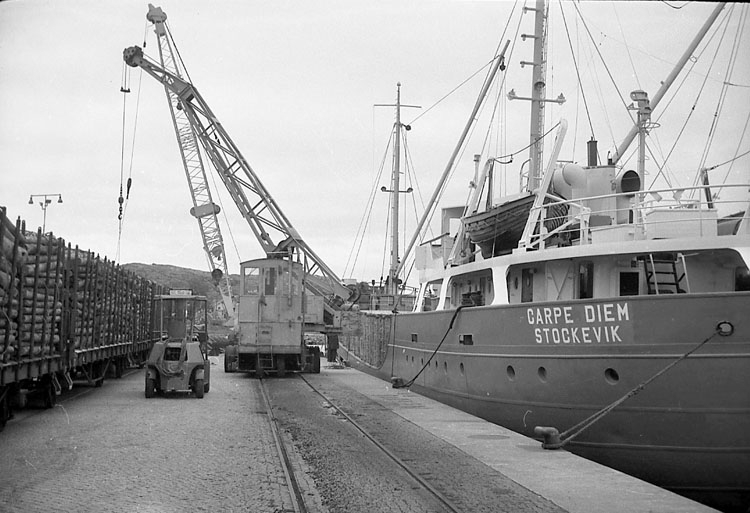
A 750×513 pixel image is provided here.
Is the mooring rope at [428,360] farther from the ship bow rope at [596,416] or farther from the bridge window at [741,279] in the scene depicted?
the bridge window at [741,279]

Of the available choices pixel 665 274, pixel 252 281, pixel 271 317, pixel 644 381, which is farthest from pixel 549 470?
pixel 252 281

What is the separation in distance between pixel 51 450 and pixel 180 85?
1424 inches

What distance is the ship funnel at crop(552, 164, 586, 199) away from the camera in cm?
1677

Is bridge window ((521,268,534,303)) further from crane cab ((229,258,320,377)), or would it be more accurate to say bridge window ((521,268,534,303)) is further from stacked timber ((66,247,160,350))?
crane cab ((229,258,320,377))

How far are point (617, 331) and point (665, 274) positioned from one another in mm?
2351

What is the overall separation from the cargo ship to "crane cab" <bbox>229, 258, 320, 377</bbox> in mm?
9101

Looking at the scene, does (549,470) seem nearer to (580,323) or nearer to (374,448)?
(580,323)

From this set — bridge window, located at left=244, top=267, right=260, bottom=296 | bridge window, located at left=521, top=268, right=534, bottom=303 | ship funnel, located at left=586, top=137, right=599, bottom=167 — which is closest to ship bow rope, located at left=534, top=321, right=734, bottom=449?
bridge window, located at left=521, top=268, right=534, bottom=303

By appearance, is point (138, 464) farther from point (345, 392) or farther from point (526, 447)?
point (345, 392)

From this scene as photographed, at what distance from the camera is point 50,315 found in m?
14.7

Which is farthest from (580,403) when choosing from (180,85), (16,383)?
(180,85)

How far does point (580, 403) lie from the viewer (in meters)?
12.2

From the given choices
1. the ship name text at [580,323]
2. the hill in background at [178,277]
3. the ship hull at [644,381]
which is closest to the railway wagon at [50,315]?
the ship hull at [644,381]

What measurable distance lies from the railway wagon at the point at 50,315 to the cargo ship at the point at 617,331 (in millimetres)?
7799
